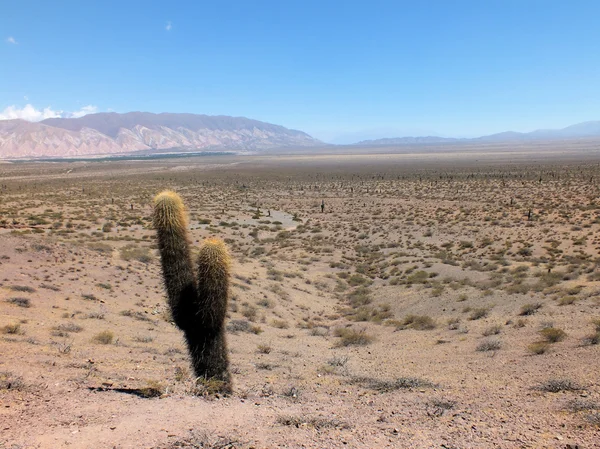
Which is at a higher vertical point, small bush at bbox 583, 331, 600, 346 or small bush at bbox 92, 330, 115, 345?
small bush at bbox 583, 331, 600, 346

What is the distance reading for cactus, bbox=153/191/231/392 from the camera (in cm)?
748

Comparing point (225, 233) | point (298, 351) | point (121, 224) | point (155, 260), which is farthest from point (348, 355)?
point (121, 224)

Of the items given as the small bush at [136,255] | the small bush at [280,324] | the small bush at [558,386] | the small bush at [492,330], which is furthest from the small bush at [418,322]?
the small bush at [136,255]

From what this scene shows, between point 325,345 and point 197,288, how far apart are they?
5.24 meters

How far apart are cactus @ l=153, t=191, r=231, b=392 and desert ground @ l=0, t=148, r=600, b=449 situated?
22.6 inches

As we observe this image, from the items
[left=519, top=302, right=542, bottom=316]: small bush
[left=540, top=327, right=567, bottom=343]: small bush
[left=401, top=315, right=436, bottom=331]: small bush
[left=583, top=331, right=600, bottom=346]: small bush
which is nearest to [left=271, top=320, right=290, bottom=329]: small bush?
[left=401, top=315, right=436, bottom=331]: small bush

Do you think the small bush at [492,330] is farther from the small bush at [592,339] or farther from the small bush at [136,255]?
the small bush at [136,255]

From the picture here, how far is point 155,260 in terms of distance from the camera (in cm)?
1897

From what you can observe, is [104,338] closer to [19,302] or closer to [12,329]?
[12,329]

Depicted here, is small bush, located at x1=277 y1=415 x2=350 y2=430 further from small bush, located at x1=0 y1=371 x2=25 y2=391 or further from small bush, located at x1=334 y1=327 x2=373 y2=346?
small bush, located at x1=334 y1=327 x2=373 y2=346

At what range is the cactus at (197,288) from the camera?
24.6ft

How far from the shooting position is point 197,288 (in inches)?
301

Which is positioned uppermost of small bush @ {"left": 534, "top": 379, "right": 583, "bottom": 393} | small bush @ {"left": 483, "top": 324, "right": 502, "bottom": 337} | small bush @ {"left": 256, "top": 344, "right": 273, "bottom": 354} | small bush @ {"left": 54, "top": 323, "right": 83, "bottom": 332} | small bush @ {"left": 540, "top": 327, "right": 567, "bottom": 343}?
small bush @ {"left": 534, "top": 379, "right": 583, "bottom": 393}

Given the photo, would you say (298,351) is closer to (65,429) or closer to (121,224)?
(65,429)
